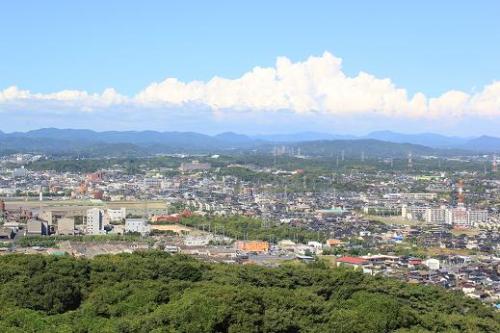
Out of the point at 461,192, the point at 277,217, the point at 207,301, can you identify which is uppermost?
the point at 207,301

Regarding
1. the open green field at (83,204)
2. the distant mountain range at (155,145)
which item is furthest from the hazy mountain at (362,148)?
the open green field at (83,204)

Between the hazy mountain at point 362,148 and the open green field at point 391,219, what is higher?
the hazy mountain at point 362,148

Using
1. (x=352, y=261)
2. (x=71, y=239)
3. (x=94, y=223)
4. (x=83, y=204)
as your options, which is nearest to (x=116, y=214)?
(x=94, y=223)

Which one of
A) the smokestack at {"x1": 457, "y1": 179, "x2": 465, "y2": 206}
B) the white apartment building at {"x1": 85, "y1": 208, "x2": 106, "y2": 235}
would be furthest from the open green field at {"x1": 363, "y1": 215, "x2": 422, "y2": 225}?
the white apartment building at {"x1": 85, "y1": 208, "x2": 106, "y2": 235}

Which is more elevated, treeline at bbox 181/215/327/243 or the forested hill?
the forested hill

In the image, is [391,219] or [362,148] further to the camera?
[362,148]

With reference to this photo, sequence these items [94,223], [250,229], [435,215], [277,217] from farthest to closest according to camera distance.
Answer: [435,215] → [277,217] → [94,223] → [250,229]

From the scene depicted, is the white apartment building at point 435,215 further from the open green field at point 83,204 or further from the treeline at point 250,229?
the open green field at point 83,204

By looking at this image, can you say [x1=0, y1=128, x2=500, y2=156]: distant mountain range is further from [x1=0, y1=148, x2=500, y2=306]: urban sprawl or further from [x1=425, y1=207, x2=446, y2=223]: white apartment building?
[x1=425, y1=207, x2=446, y2=223]: white apartment building

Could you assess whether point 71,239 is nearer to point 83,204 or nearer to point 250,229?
point 250,229
